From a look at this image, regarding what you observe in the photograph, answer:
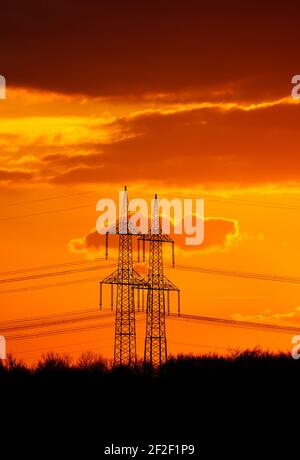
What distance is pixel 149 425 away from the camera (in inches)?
4023

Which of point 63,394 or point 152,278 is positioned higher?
point 152,278

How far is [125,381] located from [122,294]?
6947 millimetres

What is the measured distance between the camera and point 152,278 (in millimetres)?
109375

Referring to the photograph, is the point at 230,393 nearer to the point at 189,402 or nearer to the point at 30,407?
the point at 189,402

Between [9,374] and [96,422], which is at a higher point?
[9,374]

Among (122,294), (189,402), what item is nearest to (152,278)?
(122,294)

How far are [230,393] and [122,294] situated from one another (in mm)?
10734
